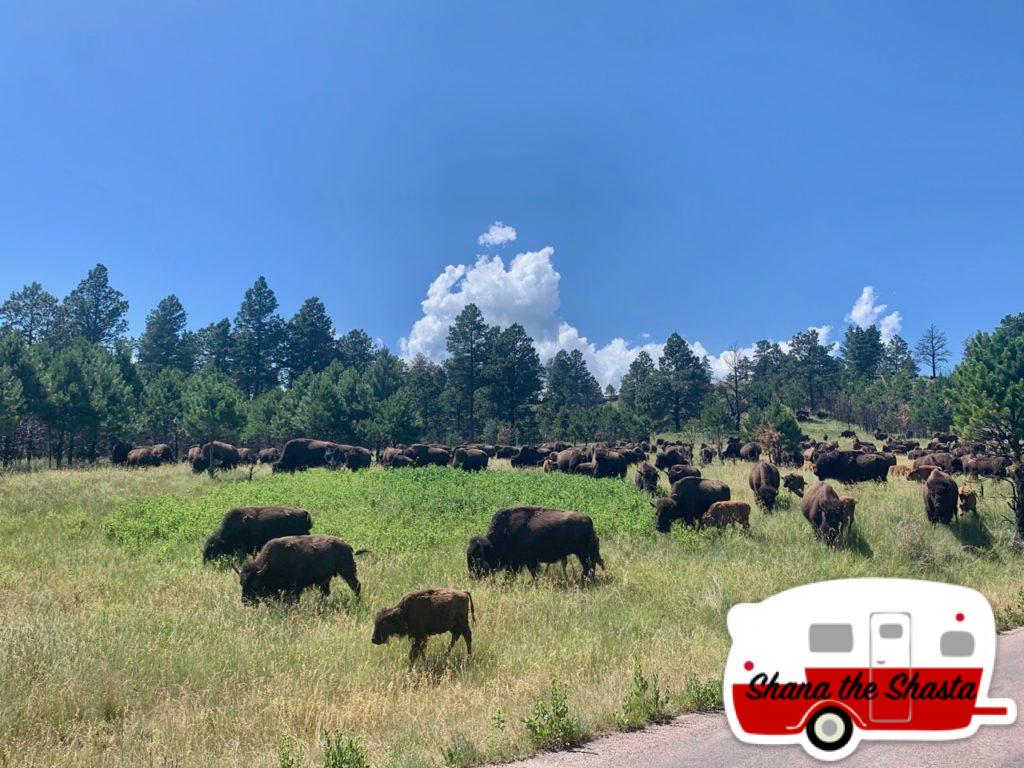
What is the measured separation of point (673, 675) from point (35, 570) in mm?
14033

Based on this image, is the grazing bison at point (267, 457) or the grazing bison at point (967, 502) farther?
the grazing bison at point (267, 457)

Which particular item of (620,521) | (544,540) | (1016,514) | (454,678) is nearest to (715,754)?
(454,678)

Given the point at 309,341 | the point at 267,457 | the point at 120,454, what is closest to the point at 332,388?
the point at 267,457

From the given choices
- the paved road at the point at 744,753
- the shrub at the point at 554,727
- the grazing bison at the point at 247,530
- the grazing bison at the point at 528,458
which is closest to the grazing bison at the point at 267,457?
the grazing bison at the point at 528,458

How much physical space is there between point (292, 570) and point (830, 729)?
9597mm

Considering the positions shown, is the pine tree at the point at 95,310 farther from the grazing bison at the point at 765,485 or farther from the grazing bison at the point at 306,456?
the grazing bison at the point at 765,485

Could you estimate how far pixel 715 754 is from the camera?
553 centimetres

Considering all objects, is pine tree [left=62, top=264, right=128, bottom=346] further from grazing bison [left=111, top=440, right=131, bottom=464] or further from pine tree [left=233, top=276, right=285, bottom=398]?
grazing bison [left=111, top=440, right=131, bottom=464]

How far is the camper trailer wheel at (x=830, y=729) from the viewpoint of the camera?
4.84 metres

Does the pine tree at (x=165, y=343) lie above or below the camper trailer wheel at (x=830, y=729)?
above

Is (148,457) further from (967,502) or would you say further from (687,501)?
(967,502)

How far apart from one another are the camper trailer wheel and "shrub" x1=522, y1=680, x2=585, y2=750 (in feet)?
7.47

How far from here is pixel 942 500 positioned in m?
19.1

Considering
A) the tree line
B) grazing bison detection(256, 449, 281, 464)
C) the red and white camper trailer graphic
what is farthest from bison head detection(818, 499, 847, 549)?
grazing bison detection(256, 449, 281, 464)
